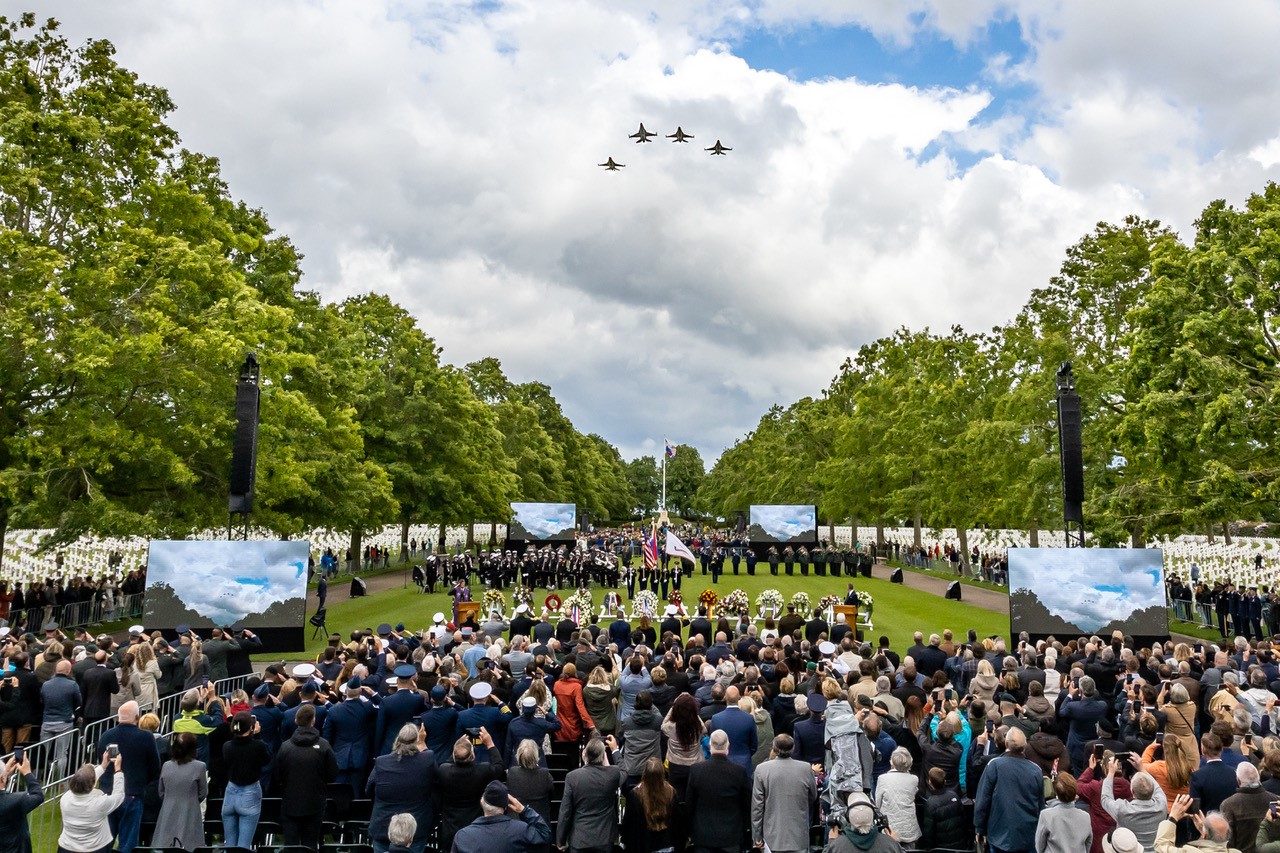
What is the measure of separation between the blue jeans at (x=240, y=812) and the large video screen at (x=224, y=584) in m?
13.4

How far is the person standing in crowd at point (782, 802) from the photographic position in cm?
801

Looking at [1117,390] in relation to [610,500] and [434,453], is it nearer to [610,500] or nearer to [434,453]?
[434,453]

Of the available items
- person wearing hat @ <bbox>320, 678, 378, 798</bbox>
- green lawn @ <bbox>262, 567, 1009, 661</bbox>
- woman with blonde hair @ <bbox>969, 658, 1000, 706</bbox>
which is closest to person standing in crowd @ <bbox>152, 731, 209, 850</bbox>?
person wearing hat @ <bbox>320, 678, 378, 798</bbox>

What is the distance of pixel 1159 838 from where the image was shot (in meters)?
7.07

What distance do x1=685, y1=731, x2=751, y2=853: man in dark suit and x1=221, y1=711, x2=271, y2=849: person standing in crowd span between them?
410 centimetres

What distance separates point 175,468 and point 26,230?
7.71m

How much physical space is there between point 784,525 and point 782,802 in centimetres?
4455

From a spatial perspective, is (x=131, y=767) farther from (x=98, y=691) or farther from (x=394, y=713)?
(x=98, y=691)

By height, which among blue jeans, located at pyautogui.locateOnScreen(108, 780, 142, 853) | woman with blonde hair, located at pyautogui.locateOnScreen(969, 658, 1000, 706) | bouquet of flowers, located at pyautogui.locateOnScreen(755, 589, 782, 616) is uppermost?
woman with blonde hair, located at pyautogui.locateOnScreen(969, 658, 1000, 706)

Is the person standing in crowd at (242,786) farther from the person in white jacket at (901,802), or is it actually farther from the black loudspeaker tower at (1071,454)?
the black loudspeaker tower at (1071,454)

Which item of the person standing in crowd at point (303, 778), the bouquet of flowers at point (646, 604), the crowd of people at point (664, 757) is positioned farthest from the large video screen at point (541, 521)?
the person standing in crowd at point (303, 778)

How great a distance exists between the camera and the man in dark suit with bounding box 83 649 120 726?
12320mm

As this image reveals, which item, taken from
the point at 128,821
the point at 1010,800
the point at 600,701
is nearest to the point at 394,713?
the point at 600,701

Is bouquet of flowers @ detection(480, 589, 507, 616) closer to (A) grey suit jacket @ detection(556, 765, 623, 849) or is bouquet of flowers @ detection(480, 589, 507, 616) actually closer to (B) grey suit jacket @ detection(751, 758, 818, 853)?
(A) grey suit jacket @ detection(556, 765, 623, 849)
